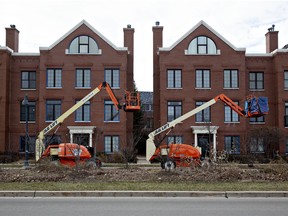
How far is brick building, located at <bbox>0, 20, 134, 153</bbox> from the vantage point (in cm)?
3809

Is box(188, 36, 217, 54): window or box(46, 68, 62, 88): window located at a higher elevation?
box(188, 36, 217, 54): window

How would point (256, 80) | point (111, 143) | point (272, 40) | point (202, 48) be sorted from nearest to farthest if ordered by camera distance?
point (111, 143) < point (202, 48) < point (256, 80) < point (272, 40)

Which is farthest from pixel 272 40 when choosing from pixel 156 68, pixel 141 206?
pixel 141 206

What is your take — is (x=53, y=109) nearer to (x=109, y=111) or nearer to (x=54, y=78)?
(x=54, y=78)

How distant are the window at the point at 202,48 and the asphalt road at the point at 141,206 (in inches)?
1092

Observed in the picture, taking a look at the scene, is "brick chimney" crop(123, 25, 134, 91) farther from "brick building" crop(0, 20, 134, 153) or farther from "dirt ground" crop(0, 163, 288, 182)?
"dirt ground" crop(0, 163, 288, 182)

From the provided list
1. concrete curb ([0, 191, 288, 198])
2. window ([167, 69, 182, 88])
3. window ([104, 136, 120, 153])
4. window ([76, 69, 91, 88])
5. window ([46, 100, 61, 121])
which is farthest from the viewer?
window ([167, 69, 182, 88])

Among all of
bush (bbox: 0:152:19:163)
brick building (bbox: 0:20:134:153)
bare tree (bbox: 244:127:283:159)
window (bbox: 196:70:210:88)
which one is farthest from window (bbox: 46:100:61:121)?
bare tree (bbox: 244:127:283:159)

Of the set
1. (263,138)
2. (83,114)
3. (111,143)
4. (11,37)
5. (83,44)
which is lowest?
(111,143)

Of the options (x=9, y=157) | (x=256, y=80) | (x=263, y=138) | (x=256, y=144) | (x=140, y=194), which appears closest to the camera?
(x=140, y=194)

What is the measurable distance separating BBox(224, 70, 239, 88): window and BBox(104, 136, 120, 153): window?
38.4 feet

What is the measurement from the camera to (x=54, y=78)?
127 ft

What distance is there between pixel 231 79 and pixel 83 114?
14665 mm

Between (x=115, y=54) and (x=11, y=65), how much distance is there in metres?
10.3
